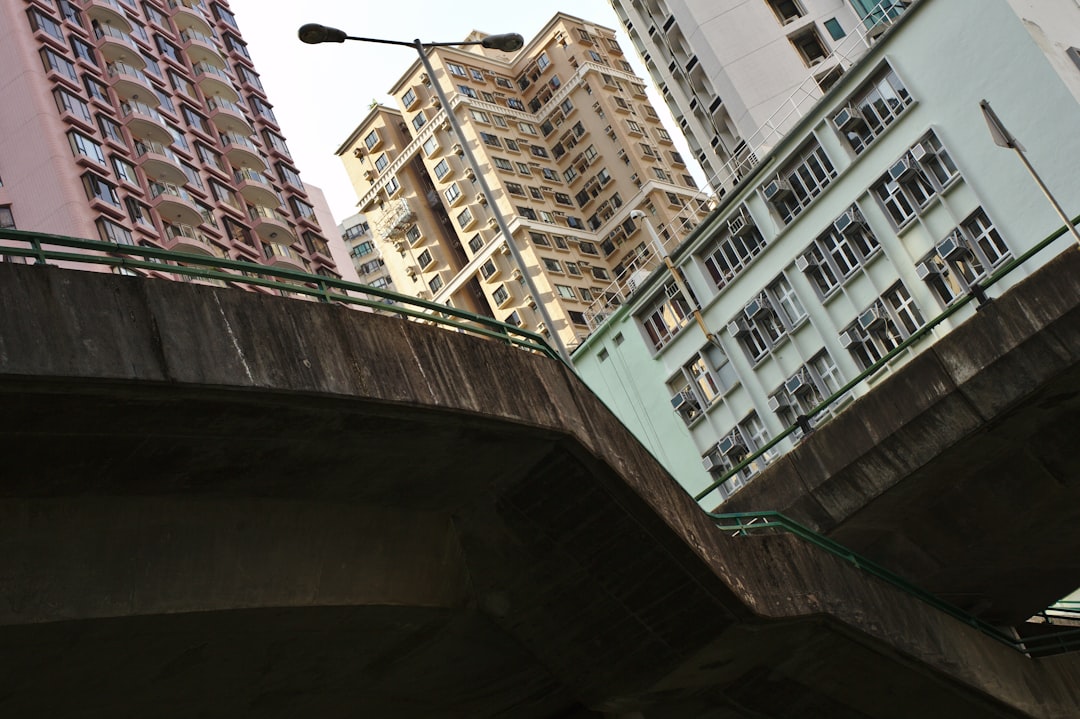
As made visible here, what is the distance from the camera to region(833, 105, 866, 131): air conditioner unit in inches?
1538

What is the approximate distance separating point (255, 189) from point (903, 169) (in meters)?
42.2

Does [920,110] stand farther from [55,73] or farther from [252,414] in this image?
[55,73]

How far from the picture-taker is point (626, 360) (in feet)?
160

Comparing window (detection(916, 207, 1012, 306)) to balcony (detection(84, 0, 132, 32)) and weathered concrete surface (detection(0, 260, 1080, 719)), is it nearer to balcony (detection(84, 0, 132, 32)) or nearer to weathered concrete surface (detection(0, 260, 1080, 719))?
weathered concrete surface (detection(0, 260, 1080, 719))

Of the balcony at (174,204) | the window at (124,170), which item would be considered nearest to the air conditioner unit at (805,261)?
the balcony at (174,204)

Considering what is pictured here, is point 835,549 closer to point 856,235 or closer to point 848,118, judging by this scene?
point 856,235

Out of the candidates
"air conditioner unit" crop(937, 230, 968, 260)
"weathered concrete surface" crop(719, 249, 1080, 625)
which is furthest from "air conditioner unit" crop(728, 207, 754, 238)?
"weathered concrete surface" crop(719, 249, 1080, 625)

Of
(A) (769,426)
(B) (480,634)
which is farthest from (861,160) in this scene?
(B) (480,634)

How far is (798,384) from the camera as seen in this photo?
137ft

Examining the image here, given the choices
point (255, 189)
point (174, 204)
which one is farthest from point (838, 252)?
point (255, 189)

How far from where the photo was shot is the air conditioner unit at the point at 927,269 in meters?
36.8

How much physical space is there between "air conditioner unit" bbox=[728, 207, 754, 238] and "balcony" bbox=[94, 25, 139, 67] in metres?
36.5

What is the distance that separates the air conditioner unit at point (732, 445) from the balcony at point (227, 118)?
39.7m

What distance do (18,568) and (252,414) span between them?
1970 millimetres
